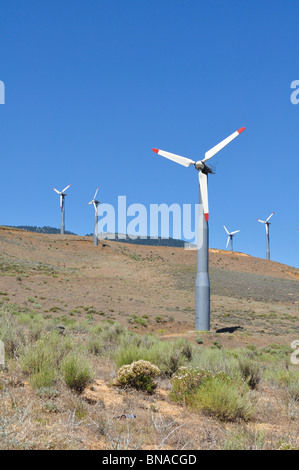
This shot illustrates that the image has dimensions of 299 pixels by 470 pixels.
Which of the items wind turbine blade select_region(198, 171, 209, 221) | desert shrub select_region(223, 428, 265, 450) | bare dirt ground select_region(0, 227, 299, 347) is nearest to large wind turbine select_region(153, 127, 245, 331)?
wind turbine blade select_region(198, 171, 209, 221)

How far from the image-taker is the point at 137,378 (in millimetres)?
10703

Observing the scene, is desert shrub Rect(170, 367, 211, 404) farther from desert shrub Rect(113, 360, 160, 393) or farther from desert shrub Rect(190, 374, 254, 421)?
desert shrub Rect(113, 360, 160, 393)

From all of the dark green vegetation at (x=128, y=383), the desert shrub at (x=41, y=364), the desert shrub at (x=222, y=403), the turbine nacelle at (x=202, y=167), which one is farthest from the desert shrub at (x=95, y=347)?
the turbine nacelle at (x=202, y=167)

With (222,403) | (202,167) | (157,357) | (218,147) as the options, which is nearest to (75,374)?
(222,403)

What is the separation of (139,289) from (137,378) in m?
48.4

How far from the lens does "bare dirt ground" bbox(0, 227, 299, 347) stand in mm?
39625

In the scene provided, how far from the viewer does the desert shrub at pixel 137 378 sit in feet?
34.9

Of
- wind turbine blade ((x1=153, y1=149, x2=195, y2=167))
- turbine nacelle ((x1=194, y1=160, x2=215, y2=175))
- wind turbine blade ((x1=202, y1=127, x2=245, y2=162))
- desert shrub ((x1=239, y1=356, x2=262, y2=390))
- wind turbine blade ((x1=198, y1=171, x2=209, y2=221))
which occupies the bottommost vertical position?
desert shrub ((x1=239, y1=356, x2=262, y2=390))

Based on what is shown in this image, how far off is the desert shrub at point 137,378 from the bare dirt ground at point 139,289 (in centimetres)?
2144

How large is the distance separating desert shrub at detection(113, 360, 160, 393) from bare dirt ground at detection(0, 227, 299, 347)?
21437 mm
